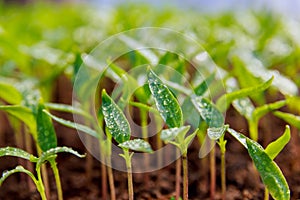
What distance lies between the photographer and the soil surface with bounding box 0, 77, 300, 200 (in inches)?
48.4

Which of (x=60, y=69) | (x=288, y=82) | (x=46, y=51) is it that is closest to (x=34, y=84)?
(x=60, y=69)

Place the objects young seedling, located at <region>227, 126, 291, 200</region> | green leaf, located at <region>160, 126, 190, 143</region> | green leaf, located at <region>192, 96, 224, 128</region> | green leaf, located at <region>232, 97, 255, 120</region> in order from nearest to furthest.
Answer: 1. green leaf, located at <region>160, 126, 190, 143</region>
2. young seedling, located at <region>227, 126, 291, 200</region>
3. green leaf, located at <region>192, 96, 224, 128</region>
4. green leaf, located at <region>232, 97, 255, 120</region>

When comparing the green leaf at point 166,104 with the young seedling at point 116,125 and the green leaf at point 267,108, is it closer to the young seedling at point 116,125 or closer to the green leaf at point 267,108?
the young seedling at point 116,125

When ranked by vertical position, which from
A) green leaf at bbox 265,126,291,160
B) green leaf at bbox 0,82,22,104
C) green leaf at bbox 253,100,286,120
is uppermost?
green leaf at bbox 0,82,22,104

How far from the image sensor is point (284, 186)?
0.88 meters

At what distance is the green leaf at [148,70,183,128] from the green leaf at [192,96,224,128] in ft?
0.33

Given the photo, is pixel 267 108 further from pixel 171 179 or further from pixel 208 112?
pixel 171 179

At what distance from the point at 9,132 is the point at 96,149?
41cm

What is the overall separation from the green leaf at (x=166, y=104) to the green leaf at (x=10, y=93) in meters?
0.45

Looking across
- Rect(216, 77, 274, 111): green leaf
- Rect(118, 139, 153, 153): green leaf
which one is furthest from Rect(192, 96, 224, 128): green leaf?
Rect(118, 139, 153, 153): green leaf

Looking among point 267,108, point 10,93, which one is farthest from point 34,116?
point 267,108

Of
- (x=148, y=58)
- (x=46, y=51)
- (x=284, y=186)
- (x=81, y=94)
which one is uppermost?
(x=46, y=51)

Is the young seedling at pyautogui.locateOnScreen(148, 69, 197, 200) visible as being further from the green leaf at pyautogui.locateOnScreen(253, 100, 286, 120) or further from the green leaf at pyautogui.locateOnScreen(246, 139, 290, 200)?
the green leaf at pyautogui.locateOnScreen(253, 100, 286, 120)

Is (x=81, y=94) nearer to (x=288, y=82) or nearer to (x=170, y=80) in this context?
(x=170, y=80)
